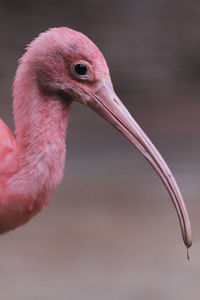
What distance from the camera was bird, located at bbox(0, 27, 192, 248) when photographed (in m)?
3.40

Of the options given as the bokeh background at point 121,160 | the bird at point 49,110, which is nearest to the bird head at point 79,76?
the bird at point 49,110

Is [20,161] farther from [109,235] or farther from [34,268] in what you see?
[109,235]

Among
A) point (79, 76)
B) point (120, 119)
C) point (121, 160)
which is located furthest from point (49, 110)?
point (121, 160)

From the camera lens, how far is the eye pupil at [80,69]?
11.1ft

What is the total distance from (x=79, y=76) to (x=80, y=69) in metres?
0.03

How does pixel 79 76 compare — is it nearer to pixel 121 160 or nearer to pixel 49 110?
pixel 49 110

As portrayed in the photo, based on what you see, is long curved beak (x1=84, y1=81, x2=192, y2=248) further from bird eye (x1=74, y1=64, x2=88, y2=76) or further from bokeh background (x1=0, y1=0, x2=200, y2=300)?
bokeh background (x1=0, y1=0, x2=200, y2=300)

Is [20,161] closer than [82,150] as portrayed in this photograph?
Yes

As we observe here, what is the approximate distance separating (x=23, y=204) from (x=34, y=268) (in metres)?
3.35

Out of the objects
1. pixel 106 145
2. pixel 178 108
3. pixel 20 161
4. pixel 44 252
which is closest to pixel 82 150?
pixel 106 145

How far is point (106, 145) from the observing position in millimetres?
8641

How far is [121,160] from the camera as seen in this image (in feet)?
28.0

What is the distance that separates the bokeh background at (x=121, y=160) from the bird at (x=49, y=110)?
318 centimetres

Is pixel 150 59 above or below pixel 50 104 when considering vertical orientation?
below
